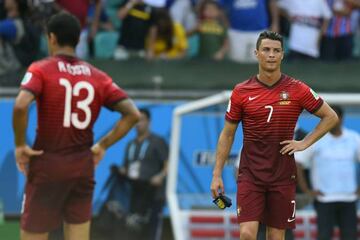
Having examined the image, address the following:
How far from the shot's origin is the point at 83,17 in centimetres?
1479

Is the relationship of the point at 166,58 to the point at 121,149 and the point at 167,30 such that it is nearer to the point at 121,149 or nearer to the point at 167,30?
the point at 167,30

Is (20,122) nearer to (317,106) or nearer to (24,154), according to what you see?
(24,154)

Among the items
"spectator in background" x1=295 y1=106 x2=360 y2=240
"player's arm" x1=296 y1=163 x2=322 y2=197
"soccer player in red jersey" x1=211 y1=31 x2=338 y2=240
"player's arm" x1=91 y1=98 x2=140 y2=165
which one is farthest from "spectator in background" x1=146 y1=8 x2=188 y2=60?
"soccer player in red jersey" x1=211 y1=31 x2=338 y2=240

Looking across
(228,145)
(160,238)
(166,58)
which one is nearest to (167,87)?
(166,58)

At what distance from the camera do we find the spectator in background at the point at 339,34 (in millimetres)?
15234

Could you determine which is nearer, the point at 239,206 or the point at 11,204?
the point at 239,206

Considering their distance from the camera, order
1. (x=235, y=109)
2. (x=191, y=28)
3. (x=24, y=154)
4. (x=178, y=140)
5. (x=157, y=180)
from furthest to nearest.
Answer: (x=191, y=28), (x=157, y=180), (x=178, y=140), (x=235, y=109), (x=24, y=154)

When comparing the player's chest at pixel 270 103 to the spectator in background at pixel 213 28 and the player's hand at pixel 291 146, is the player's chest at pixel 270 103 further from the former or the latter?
the spectator in background at pixel 213 28

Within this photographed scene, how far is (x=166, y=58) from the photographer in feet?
48.3

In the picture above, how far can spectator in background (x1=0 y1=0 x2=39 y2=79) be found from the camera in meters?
14.4

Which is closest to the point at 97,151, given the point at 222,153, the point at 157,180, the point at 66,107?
the point at 66,107

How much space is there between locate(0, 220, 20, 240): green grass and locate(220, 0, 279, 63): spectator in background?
12.3 ft

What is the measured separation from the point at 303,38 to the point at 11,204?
4555 mm

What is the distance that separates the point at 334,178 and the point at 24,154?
185 inches
